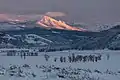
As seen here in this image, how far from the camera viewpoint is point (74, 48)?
3609cm

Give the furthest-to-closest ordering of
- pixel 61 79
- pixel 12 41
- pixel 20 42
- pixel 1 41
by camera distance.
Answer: pixel 20 42 → pixel 12 41 → pixel 1 41 → pixel 61 79

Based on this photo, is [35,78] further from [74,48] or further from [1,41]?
[1,41]

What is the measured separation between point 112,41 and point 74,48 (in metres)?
10.4

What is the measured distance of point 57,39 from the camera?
39.9m

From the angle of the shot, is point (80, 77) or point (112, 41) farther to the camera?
point (112, 41)

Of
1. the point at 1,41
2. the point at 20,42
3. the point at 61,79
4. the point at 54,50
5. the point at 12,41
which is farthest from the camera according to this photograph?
the point at 20,42

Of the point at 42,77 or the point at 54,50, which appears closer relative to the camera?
the point at 42,77

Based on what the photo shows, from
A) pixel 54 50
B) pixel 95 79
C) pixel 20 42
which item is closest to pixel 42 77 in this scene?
pixel 95 79

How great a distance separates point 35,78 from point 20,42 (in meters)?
34.4

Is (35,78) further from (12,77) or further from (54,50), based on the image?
(54,50)

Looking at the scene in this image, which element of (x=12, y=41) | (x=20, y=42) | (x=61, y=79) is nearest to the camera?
(x=61, y=79)

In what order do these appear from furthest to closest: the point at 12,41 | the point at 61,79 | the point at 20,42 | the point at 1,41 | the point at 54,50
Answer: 1. the point at 20,42
2. the point at 12,41
3. the point at 1,41
4. the point at 54,50
5. the point at 61,79

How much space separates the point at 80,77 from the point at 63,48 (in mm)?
20913

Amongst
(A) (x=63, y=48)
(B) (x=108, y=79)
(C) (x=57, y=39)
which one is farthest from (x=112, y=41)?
(B) (x=108, y=79)
